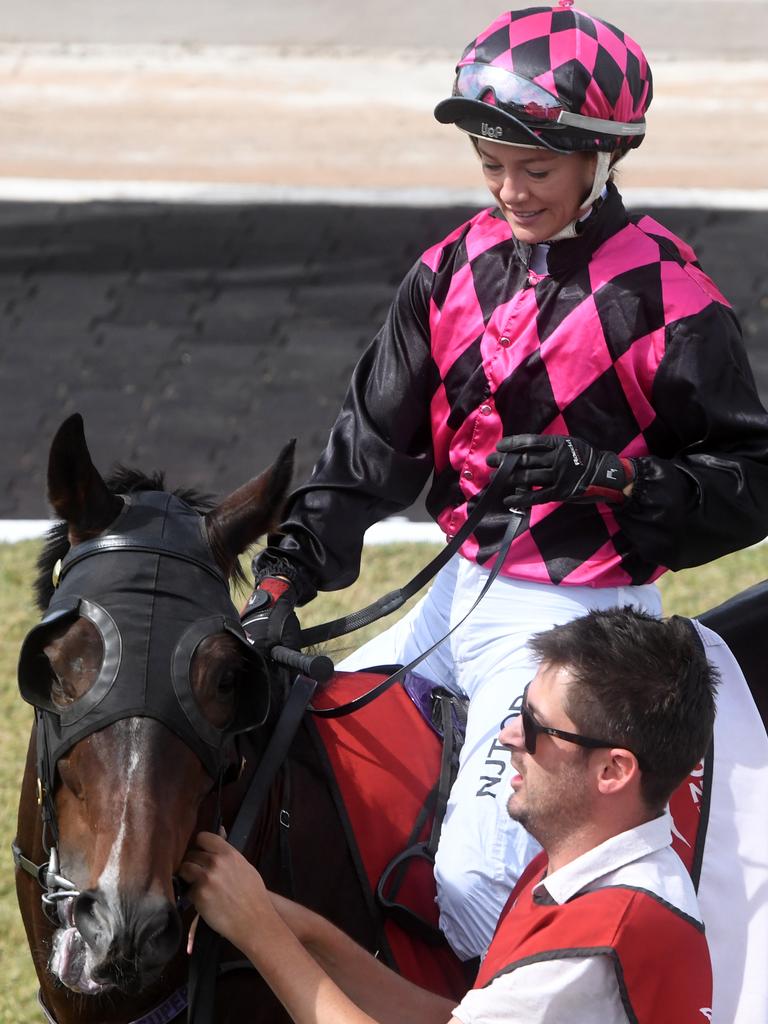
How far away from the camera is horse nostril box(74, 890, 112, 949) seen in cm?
221

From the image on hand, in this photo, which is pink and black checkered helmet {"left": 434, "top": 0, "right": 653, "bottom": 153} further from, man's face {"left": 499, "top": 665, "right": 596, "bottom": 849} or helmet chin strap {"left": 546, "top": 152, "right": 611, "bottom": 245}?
man's face {"left": 499, "top": 665, "right": 596, "bottom": 849}

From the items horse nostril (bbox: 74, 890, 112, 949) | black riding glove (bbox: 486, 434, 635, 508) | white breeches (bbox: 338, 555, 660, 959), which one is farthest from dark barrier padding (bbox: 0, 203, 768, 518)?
horse nostril (bbox: 74, 890, 112, 949)

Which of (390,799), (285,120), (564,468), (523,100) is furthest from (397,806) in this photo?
(285,120)

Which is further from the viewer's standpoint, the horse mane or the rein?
the rein

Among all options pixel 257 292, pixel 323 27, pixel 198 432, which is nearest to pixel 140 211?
pixel 257 292

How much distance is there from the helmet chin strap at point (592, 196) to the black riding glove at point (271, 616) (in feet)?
3.10

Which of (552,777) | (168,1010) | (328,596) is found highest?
(552,777)

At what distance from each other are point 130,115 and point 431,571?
35.3ft

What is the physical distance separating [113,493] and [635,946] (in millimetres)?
1233

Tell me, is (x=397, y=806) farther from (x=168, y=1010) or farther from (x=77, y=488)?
(x=77, y=488)

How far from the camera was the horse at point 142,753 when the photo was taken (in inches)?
89.9

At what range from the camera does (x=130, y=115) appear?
509 inches

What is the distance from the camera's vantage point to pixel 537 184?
298 cm

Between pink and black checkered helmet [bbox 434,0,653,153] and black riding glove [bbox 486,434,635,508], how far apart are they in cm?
60
